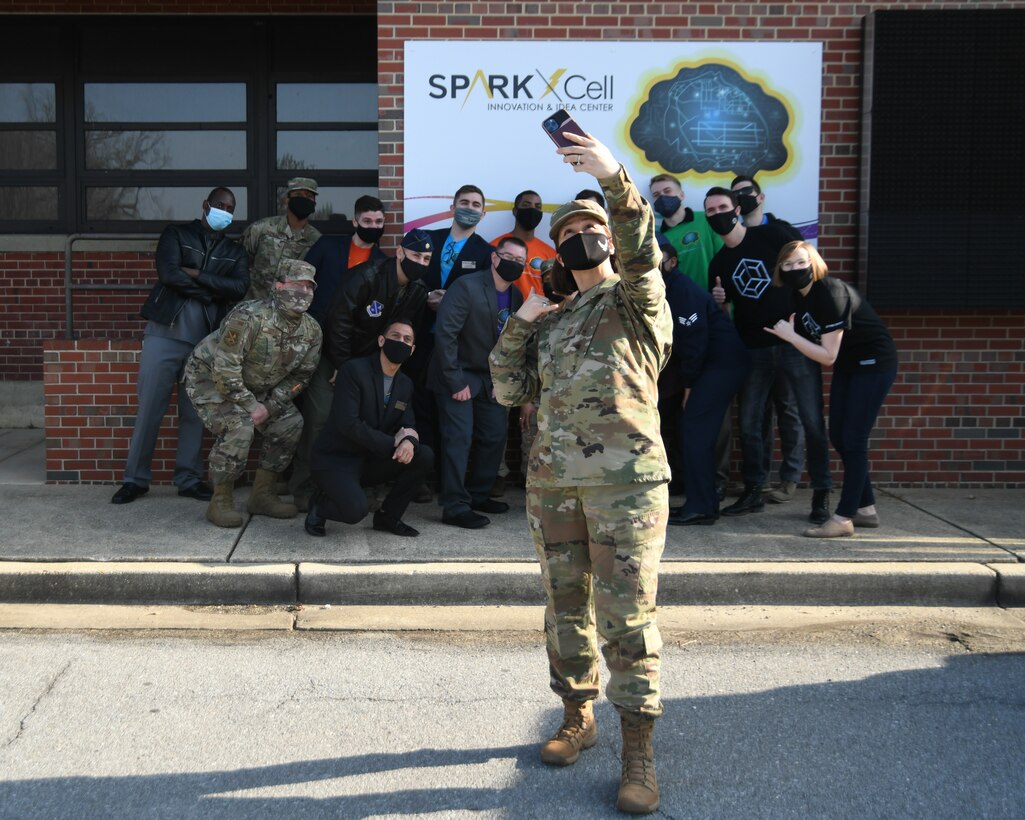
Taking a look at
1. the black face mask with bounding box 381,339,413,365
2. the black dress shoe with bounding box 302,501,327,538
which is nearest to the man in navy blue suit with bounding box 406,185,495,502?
the black face mask with bounding box 381,339,413,365

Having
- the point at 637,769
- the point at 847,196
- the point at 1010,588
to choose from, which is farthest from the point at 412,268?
the point at 637,769

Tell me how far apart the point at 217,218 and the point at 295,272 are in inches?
39.2

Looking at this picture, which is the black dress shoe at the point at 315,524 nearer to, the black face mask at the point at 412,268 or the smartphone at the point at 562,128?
the black face mask at the point at 412,268

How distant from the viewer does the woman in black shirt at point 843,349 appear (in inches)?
255

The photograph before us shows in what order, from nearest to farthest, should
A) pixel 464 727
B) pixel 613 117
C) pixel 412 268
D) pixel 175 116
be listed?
pixel 464 727 < pixel 412 268 < pixel 613 117 < pixel 175 116

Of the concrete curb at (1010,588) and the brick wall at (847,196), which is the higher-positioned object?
the brick wall at (847,196)

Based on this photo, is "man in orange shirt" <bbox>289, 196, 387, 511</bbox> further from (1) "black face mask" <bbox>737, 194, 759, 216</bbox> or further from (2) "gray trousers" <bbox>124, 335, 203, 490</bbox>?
(1) "black face mask" <bbox>737, 194, 759, 216</bbox>

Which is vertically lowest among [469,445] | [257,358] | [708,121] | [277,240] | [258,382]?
[469,445]

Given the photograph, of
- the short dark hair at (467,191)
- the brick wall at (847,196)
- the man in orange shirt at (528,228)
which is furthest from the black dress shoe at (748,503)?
the short dark hair at (467,191)

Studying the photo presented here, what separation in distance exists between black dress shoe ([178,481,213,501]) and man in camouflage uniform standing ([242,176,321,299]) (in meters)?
1.37

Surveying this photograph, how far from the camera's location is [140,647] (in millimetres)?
5227

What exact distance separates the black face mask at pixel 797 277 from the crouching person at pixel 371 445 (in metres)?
2.19

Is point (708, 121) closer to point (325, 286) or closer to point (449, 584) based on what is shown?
point (325, 286)

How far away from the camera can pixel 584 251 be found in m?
3.79
